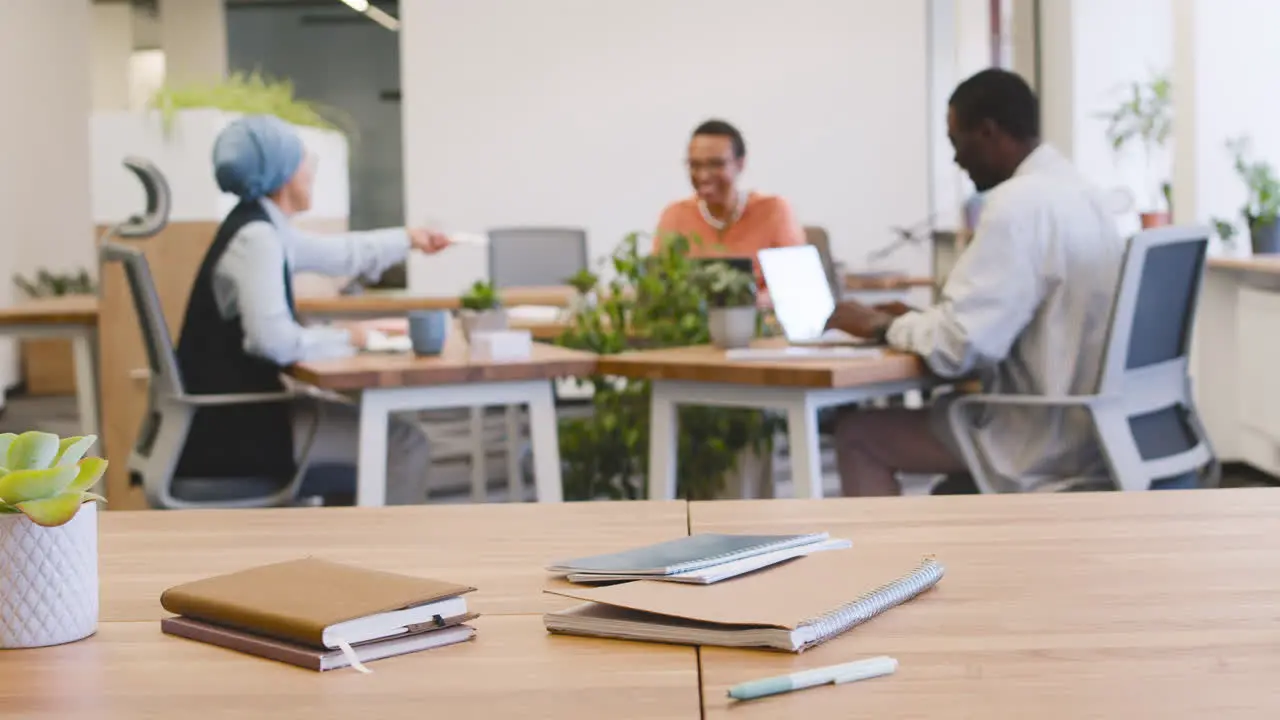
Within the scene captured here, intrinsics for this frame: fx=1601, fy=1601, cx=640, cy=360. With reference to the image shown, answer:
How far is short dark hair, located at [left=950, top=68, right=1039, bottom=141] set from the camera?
3.69 m

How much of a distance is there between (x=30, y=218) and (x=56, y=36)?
138cm

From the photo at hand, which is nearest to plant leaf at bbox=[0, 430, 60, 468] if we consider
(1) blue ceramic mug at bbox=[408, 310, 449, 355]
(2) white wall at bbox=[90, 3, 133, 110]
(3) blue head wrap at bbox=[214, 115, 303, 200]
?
(1) blue ceramic mug at bbox=[408, 310, 449, 355]

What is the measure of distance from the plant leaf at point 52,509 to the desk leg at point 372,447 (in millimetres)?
2263

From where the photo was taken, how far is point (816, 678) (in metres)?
1.06

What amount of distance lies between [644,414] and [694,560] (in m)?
2.84

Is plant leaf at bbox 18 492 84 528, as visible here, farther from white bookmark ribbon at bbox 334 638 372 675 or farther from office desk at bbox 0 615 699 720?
white bookmark ribbon at bbox 334 638 372 675

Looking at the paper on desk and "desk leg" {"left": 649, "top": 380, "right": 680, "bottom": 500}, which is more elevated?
the paper on desk

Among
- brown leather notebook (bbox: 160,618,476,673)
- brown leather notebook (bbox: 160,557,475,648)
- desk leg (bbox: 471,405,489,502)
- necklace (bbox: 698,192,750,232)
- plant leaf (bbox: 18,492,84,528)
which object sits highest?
necklace (bbox: 698,192,750,232)

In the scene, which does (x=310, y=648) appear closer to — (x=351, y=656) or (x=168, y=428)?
(x=351, y=656)

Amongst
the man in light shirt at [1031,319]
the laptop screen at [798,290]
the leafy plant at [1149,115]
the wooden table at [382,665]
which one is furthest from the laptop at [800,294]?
the leafy plant at [1149,115]

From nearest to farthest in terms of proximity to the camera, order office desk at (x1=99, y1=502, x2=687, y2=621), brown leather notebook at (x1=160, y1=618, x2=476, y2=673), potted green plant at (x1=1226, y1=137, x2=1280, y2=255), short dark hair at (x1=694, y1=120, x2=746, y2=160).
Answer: brown leather notebook at (x1=160, y1=618, x2=476, y2=673)
office desk at (x1=99, y1=502, x2=687, y2=621)
short dark hair at (x1=694, y1=120, x2=746, y2=160)
potted green plant at (x1=1226, y1=137, x2=1280, y2=255)

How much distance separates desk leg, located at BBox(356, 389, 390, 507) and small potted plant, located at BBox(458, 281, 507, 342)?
0.33 metres

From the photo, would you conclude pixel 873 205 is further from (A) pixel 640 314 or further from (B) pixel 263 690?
(B) pixel 263 690

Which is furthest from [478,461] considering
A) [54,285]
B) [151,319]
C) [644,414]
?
[54,285]
